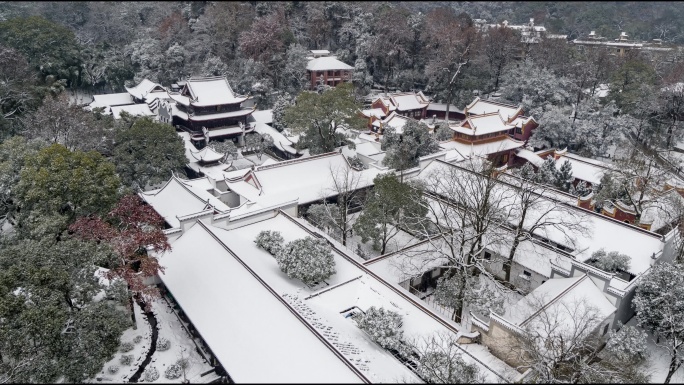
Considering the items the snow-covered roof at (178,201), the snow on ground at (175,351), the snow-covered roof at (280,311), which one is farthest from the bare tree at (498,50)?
the snow on ground at (175,351)

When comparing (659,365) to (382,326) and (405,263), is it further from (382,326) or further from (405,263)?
(382,326)

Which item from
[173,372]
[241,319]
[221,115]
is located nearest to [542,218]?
[241,319]

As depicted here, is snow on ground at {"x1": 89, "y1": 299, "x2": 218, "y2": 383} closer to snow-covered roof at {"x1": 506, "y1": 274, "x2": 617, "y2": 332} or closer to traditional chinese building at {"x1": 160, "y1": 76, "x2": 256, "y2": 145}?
snow-covered roof at {"x1": 506, "y1": 274, "x2": 617, "y2": 332}

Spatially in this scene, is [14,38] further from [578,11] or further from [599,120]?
[578,11]

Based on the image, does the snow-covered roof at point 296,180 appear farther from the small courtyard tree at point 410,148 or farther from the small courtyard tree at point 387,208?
the small courtyard tree at point 387,208

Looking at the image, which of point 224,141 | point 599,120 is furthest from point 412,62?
point 224,141
